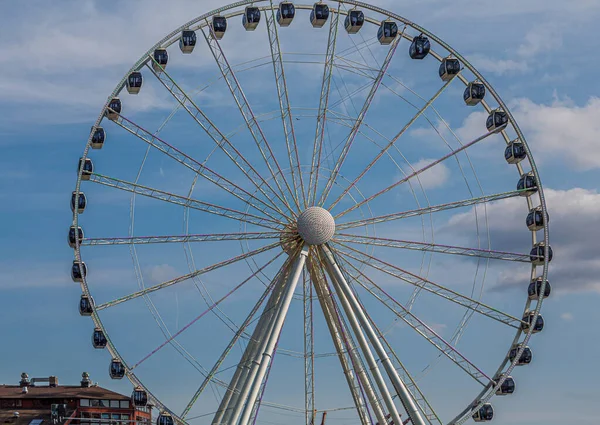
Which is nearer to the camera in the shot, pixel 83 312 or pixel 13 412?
pixel 83 312

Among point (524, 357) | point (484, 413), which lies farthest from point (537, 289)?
point (484, 413)

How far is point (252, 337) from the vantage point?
182ft

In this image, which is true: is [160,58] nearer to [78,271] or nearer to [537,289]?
[78,271]

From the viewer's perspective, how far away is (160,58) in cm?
Result: 5794

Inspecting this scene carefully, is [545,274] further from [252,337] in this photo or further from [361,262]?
[252,337]

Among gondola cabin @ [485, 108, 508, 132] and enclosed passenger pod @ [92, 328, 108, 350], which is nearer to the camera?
enclosed passenger pod @ [92, 328, 108, 350]

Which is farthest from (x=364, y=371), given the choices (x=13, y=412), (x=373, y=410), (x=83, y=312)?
(x=13, y=412)

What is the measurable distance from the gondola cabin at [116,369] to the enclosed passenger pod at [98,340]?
90cm

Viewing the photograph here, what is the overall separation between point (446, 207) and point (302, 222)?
7.33m

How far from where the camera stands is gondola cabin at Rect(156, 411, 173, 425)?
5459cm

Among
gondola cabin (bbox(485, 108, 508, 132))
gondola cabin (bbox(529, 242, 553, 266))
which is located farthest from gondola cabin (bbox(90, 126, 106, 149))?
gondola cabin (bbox(529, 242, 553, 266))

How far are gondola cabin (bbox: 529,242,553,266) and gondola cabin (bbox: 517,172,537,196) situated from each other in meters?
2.52

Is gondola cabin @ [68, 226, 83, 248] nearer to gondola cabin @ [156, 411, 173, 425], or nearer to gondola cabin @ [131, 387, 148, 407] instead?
gondola cabin @ [131, 387, 148, 407]

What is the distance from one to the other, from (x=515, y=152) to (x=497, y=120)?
68.6 inches
